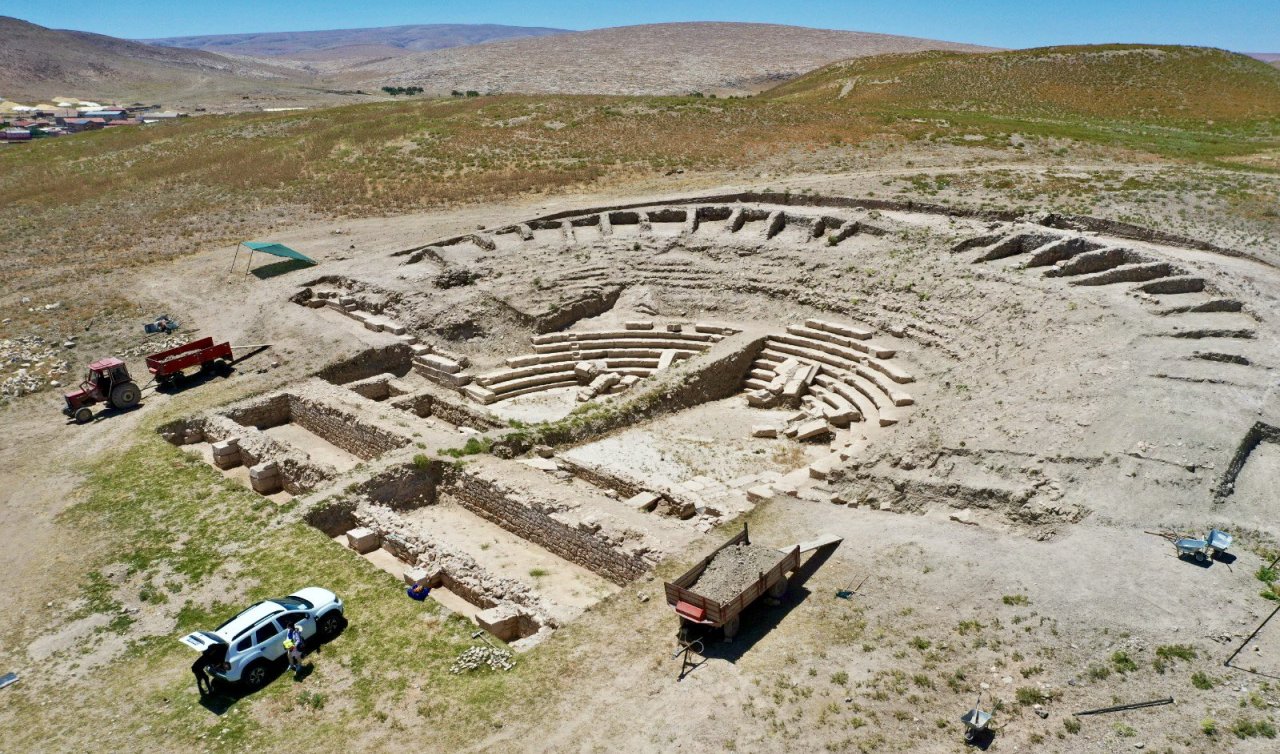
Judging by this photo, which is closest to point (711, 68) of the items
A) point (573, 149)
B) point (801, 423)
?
point (573, 149)

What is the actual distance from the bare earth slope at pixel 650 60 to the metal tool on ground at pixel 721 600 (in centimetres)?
11269

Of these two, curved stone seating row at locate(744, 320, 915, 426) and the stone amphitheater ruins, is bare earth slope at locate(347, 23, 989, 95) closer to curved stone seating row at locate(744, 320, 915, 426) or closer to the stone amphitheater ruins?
the stone amphitheater ruins

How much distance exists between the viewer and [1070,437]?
15.5 m

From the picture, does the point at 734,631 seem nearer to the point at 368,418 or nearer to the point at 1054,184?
the point at 368,418

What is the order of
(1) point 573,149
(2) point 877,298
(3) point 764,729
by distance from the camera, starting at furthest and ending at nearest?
(1) point 573,149 < (2) point 877,298 < (3) point 764,729

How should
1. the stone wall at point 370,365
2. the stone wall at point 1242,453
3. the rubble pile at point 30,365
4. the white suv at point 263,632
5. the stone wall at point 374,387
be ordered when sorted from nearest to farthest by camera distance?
the white suv at point 263,632
the stone wall at point 1242,453
the rubble pile at point 30,365
the stone wall at point 374,387
the stone wall at point 370,365

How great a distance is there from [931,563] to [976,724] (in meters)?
3.90

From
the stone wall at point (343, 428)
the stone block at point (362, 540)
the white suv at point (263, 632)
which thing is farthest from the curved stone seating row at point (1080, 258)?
the white suv at point (263, 632)

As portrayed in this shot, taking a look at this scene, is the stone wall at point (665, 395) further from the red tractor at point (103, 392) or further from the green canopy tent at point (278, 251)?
the green canopy tent at point (278, 251)

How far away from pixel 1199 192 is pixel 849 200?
12791 mm

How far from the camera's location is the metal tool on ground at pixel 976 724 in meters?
9.17

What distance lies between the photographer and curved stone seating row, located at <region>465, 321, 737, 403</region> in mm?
25766

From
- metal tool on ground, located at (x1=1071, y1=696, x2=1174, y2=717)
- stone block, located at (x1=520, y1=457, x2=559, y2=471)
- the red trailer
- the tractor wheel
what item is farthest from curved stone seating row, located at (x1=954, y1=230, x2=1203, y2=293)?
the tractor wheel

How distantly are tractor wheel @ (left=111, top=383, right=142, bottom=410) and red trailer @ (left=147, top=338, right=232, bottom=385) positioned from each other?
0.95 meters
